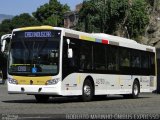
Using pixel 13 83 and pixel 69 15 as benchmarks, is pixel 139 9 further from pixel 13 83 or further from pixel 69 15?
pixel 69 15

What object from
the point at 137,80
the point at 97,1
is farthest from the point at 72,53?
the point at 97,1

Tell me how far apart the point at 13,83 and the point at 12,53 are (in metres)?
1.23

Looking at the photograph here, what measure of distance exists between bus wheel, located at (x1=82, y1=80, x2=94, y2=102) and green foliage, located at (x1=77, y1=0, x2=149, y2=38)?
34604 mm

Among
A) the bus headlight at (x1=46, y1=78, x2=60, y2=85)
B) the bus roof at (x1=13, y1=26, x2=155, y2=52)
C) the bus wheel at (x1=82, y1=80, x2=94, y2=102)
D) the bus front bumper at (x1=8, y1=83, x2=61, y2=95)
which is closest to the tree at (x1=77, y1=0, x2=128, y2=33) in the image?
the bus roof at (x1=13, y1=26, x2=155, y2=52)

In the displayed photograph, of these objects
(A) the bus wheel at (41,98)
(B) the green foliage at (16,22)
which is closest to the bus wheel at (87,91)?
(A) the bus wheel at (41,98)

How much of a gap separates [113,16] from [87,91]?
122 feet

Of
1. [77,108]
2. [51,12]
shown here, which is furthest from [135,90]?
[51,12]

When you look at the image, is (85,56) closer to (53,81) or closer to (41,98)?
(53,81)

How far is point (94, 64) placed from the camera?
956 inches

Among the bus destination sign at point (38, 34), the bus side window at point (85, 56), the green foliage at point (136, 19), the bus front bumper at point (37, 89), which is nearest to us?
the bus front bumper at point (37, 89)

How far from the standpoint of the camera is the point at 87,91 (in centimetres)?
2369

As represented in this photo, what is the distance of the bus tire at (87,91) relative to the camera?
2343cm

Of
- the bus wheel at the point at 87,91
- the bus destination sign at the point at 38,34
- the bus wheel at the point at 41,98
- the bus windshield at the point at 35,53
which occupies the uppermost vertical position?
the bus destination sign at the point at 38,34

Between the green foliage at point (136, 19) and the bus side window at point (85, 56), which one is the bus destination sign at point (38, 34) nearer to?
the bus side window at point (85, 56)
